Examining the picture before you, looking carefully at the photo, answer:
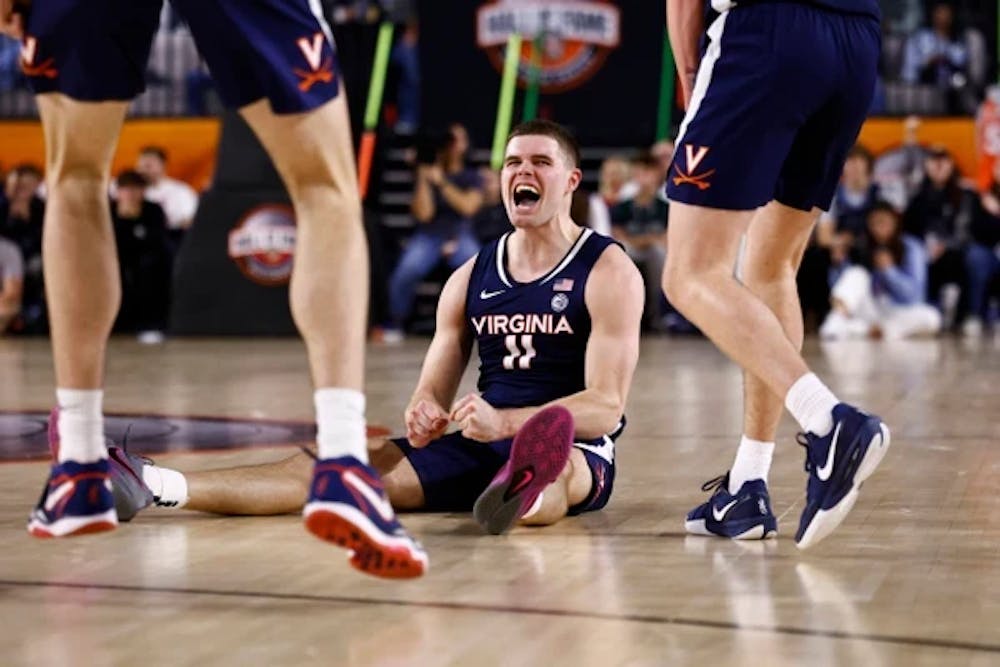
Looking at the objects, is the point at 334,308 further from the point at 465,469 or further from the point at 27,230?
the point at 27,230

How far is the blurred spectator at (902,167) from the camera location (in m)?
16.1

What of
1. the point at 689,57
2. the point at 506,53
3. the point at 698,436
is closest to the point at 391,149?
the point at 506,53

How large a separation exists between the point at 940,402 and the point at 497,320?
3.83 metres

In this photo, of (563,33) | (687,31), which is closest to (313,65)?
(687,31)

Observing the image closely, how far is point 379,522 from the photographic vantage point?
3457mm

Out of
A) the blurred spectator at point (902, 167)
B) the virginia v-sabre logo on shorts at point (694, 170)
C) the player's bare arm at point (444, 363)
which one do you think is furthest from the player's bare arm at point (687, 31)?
the blurred spectator at point (902, 167)

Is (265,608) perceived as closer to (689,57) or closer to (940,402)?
(689,57)

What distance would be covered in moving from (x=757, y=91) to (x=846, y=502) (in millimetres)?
928

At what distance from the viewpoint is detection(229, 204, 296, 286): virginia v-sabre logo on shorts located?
46.1 ft

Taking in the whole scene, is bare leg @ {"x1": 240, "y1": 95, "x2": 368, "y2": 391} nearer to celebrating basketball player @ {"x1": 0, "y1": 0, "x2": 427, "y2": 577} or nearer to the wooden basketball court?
celebrating basketball player @ {"x1": 0, "y1": 0, "x2": 427, "y2": 577}

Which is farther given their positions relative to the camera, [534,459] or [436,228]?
[436,228]

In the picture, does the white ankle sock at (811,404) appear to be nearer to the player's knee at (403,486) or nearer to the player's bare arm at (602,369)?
the player's bare arm at (602,369)

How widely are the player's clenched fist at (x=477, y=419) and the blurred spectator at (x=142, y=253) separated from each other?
10.2 meters

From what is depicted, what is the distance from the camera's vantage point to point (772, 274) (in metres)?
4.77
